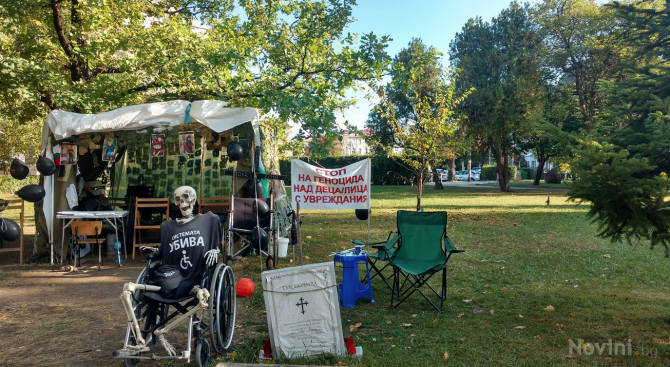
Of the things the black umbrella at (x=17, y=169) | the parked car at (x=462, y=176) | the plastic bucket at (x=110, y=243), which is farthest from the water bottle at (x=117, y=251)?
the parked car at (x=462, y=176)

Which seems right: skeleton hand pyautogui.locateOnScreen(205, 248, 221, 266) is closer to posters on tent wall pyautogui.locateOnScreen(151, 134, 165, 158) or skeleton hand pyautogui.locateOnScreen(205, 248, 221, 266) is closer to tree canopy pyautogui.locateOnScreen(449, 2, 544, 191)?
posters on tent wall pyautogui.locateOnScreen(151, 134, 165, 158)

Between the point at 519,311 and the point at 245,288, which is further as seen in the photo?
the point at 519,311

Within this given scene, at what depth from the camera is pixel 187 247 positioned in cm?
352

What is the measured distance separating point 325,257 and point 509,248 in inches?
128

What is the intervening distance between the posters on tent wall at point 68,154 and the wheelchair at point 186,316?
4.80m

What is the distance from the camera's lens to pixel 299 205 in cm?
592

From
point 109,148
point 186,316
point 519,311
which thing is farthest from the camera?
point 109,148

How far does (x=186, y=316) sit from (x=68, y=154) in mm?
5545

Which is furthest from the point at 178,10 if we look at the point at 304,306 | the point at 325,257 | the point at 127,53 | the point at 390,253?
the point at 304,306

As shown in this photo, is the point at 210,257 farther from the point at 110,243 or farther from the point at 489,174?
the point at 489,174

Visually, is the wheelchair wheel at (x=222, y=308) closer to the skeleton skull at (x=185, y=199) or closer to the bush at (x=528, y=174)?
the skeleton skull at (x=185, y=199)

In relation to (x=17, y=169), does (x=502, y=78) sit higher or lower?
higher

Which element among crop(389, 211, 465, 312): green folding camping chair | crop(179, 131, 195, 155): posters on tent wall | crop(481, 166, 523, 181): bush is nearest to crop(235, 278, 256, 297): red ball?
crop(389, 211, 465, 312): green folding camping chair

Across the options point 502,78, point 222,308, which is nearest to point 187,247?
point 222,308
